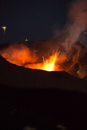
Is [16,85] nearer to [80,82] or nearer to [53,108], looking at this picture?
[53,108]

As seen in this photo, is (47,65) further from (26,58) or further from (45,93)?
(45,93)

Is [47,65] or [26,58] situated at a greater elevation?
[26,58]

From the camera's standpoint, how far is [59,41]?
8805mm

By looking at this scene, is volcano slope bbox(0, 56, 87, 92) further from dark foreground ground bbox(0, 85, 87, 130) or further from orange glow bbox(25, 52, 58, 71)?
orange glow bbox(25, 52, 58, 71)

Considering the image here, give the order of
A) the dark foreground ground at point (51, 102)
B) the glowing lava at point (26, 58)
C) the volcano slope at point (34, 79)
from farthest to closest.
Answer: the glowing lava at point (26, 58) → the volcano slope at point (34, 79) → the dark foreground ground at point (51, 102)

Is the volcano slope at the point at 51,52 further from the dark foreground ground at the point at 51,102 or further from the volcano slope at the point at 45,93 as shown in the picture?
the dark foreground ground at the point at 51,102

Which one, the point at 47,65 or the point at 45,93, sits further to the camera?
the point at 47,65

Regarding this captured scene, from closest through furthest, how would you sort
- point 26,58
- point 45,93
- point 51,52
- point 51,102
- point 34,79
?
point 51,102 → point 45,93 → point 34,79 → point 26,58 → point 51,52

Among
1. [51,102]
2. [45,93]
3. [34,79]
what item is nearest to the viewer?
[51,102]

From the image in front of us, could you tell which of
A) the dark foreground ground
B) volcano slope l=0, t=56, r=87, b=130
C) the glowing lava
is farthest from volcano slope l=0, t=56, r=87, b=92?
the glowing lava

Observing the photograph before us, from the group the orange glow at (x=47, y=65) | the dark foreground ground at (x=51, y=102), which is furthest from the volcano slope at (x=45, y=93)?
the orange glow at (x=47, y=65)

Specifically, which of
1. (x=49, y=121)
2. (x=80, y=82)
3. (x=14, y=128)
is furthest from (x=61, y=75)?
(x=14, y=128)

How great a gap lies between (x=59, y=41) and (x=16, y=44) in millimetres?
2930

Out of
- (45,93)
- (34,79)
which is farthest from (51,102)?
(34,79)
